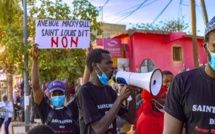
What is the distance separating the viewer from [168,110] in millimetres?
2195

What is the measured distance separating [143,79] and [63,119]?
129 centimetres

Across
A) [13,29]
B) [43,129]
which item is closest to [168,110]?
[43,129]

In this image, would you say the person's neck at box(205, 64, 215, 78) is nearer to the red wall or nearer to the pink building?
the pink building

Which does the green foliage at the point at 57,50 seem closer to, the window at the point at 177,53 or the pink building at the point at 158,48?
the pink building at the point at 158,48

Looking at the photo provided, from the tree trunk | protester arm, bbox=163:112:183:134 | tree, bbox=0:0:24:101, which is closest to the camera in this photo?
protester arm, bbox=163:112:183:134

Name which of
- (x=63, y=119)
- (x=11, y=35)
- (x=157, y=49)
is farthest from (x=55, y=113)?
(x=157, y=49)

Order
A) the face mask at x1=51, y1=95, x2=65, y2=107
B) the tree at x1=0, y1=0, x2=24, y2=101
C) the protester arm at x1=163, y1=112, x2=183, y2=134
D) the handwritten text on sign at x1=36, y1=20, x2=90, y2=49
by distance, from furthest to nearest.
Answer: the tree at x1=0, y1=0, x2=24, y2=101 < the handwritten text on sign at x1=36, y1=20, x2=90, y2=49 < the face mask at x1=51, y1=95, x2=65, y2=107 < the protester arm at x1=163, y1=112, x2=183, y2=134

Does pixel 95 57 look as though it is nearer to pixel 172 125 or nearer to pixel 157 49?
pixel 172 125

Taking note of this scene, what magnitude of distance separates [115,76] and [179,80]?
100 centimetres

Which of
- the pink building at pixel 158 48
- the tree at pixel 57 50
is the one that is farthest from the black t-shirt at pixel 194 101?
the pink building at pixel 158 48

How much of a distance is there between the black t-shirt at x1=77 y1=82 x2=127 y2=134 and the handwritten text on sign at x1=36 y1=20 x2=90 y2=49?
3.41 meters

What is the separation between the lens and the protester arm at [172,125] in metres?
2.17

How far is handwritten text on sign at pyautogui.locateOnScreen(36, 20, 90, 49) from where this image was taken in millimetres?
6400

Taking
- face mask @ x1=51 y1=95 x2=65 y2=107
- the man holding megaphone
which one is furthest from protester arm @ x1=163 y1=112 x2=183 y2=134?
face mask @ x1=51 y1=95 x2=65 y2=107
